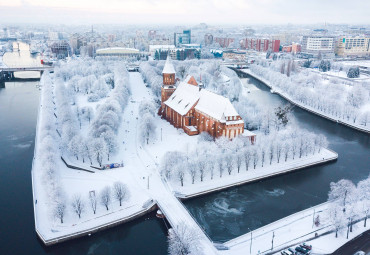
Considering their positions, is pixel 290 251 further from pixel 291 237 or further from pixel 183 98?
pixel 183 98

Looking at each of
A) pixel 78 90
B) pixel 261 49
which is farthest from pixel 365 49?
pixel 78 90

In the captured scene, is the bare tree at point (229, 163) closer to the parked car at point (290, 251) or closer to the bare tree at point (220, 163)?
the bare tree at point (220, 163)

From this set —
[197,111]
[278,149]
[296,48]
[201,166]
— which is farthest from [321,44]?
[201,166]

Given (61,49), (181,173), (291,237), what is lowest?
(291,237)

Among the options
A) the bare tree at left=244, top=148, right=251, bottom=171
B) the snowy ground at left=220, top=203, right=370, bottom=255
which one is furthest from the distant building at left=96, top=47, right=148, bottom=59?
the snowy ground at left=220, top=203, right=370, bottom=255

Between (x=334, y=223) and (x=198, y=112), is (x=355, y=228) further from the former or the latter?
(x=198, y=112)

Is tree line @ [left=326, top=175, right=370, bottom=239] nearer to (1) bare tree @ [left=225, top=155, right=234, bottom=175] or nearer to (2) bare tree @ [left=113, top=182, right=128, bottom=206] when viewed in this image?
(1) bare tree @ [left=225, top=155, right=234, bottom=175]
